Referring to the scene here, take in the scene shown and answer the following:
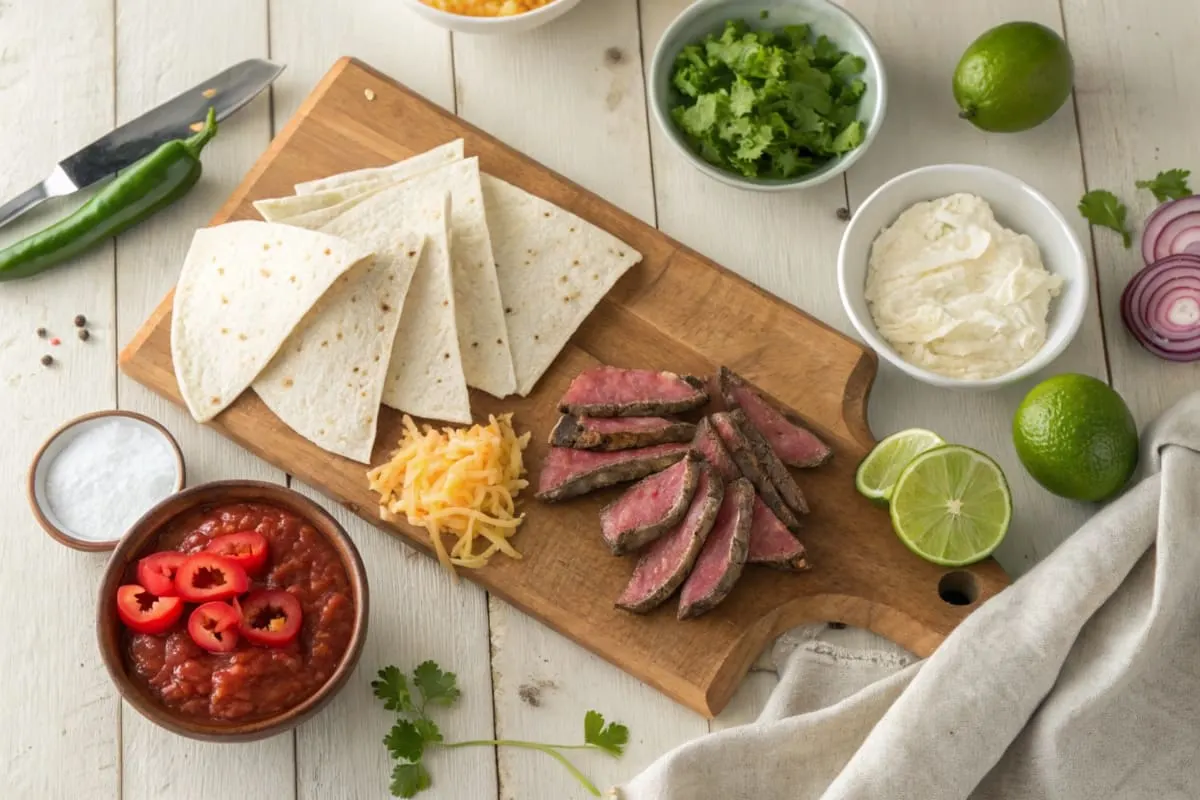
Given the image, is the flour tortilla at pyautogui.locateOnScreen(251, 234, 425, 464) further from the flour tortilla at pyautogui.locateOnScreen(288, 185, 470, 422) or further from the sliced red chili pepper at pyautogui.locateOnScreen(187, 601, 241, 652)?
the sliced red chili pepper at pyautogui.locateOnScreen(187, 601, 241, 652)

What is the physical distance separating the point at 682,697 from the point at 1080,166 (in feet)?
8.04

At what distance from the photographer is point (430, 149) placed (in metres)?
4.67

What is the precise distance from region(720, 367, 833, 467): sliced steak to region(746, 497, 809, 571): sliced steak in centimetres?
23

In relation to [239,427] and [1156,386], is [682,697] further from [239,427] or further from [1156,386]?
[1156,386]

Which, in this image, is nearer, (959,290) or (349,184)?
(959,290)

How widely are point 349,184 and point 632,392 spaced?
4.02 ft

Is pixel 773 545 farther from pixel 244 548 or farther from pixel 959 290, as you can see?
pixel 244 548

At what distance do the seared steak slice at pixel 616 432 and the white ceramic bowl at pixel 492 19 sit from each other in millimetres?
1411

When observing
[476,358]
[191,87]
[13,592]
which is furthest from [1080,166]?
[13,592]

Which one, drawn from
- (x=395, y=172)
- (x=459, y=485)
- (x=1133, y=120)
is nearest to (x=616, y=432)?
(x=459, y=485)

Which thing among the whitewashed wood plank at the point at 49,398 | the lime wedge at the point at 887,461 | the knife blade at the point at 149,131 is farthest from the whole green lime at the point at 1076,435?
the whitewashed wood plank at the point at 49,398

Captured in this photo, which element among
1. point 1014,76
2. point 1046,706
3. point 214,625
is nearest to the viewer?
point 214,625

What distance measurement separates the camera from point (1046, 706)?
4.13 m

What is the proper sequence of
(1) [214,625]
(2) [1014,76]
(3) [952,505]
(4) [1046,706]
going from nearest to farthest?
1. (1) [214,625]
2. (4) [1046,706]
3. (3) [952,505]
4. (2) [1014,76]
